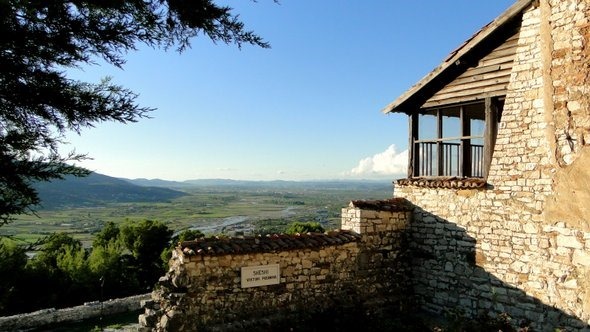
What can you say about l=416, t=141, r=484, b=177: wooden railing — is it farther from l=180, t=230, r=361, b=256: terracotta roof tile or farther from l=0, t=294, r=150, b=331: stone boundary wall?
l=0, t=294, r=150, b=331: stone boundary wall

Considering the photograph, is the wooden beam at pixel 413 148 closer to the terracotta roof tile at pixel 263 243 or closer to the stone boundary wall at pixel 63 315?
the terracotta roof tile at pixel 263 243

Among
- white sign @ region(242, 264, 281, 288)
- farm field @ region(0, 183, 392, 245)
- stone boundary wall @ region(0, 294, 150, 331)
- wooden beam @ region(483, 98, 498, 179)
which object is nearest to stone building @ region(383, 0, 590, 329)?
wooden beam @ region(483, 98, 498, 179)

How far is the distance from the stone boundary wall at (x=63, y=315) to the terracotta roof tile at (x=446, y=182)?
31.7 ft

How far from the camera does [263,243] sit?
9398 mm

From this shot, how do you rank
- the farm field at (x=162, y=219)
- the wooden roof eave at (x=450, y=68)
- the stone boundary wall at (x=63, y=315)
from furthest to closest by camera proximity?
1. the stone boundary wall at (x=63, y=315)
2. the wooden roof eave at (x=450, y=68)
3. the farm field at (x=162, y=219)

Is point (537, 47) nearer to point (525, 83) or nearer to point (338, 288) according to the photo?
point (525, 83)

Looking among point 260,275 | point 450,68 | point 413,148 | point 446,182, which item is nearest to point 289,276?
point 260,275

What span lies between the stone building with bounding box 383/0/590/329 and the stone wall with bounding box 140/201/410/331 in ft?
3.03

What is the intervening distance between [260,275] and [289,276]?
719mm

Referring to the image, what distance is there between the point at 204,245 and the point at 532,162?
6.93m

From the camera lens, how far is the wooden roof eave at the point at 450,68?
951 centimetres

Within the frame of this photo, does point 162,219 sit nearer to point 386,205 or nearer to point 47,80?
point 386,205

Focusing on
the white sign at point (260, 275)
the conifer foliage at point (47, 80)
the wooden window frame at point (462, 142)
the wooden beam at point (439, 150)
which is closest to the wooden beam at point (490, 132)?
the wooden window frame at point (462, 142)

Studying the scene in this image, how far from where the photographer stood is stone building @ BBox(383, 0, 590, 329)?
8320 millimetres
